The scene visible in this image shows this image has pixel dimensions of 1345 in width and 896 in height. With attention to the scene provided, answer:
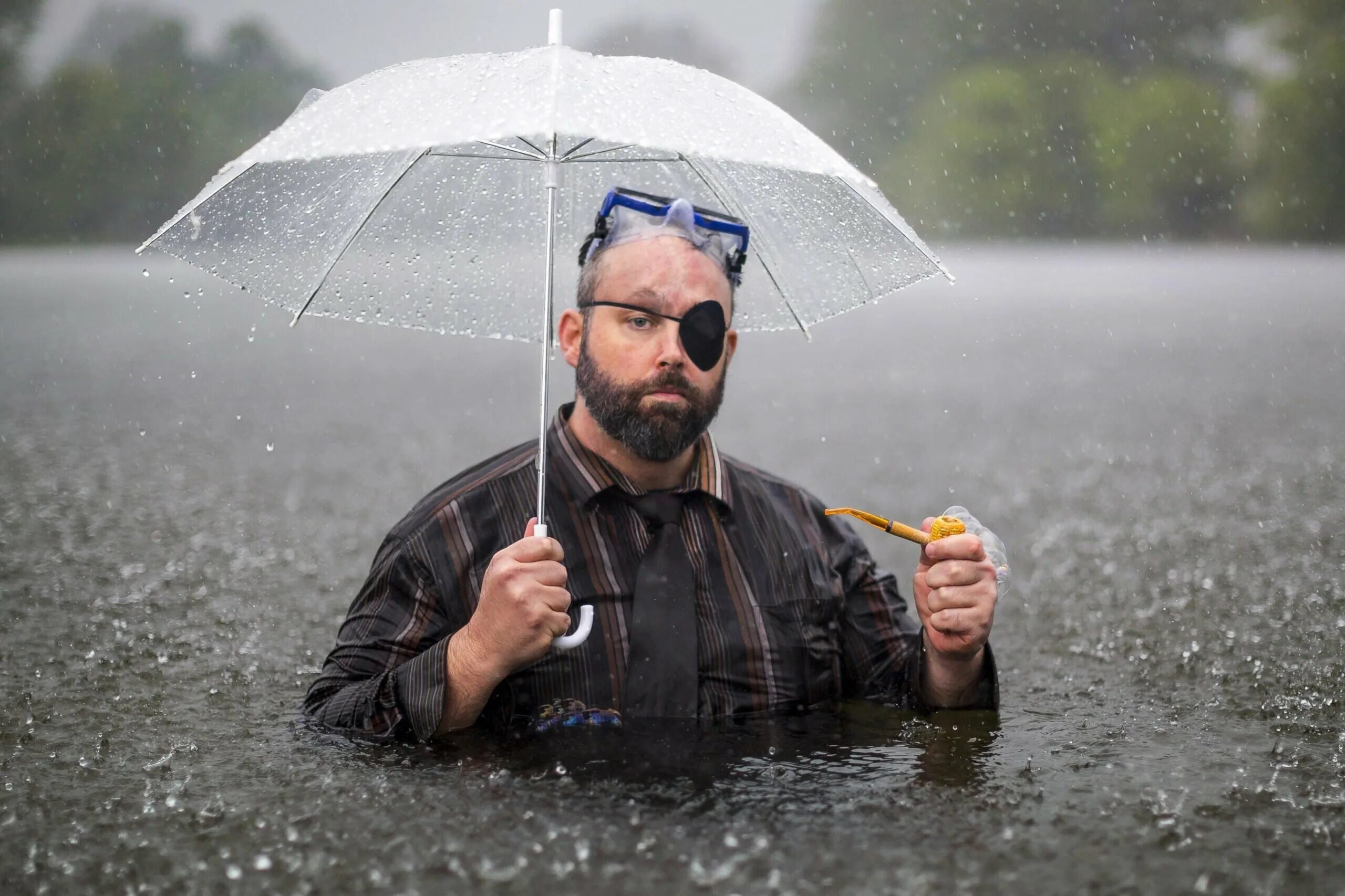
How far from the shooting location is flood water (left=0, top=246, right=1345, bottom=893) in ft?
9.30

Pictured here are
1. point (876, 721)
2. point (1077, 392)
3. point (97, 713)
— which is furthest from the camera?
point (1077, 392)

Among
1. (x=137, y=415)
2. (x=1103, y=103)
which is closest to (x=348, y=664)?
(x=137, y=415)

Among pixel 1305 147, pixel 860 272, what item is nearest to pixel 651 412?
pixel 860 272

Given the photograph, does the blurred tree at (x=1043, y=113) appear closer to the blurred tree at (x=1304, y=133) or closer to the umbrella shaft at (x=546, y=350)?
the blurred tree at (x=1304, y=133)

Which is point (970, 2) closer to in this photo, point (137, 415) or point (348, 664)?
point (137, 415)

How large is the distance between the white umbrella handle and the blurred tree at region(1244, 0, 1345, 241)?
2439 cm

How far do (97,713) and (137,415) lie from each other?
24.0ft

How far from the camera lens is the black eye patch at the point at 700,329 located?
11.3 ft

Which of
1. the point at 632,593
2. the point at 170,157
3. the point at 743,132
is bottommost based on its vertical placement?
the point at 632,593

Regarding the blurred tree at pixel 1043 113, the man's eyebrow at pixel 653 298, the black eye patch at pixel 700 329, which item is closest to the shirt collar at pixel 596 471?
the black eye patch at pixel 700 329

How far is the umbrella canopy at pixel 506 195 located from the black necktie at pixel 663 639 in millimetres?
710

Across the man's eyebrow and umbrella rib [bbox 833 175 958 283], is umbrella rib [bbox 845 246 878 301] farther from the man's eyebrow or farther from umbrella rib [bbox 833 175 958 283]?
the man's eyebrow

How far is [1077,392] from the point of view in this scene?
1502cm

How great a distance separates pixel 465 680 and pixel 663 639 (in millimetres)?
494
